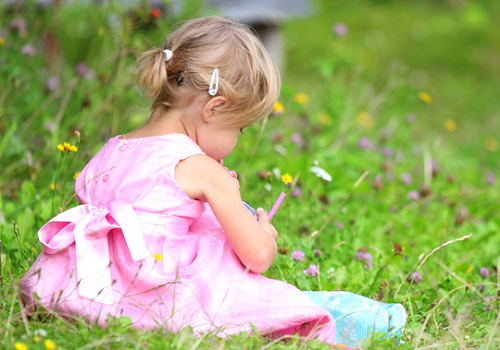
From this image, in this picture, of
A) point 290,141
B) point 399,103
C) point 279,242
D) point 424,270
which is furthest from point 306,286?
point 399,103

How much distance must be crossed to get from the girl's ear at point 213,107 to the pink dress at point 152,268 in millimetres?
93

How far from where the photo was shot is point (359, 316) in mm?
1944

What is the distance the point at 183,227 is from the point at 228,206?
18 centimetres

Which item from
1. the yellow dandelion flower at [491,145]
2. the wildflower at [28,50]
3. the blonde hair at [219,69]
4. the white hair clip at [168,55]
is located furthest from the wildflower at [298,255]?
the yellow dandelion flower at [491,145]

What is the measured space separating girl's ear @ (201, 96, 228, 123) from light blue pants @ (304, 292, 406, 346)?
66cm

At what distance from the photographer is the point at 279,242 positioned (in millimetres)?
2338

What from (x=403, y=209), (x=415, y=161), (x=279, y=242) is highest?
(x=279, y=242)


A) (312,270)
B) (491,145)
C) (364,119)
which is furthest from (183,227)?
(491,145)

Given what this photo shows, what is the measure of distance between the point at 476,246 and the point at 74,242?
189cm

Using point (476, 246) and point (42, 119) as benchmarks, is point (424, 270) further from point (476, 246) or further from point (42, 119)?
point (42, 119)

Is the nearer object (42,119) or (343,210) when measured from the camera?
(343,210)

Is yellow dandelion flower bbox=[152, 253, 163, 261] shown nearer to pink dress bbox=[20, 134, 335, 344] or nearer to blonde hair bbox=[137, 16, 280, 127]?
pink dress bbox=[20, 134, 335, 344]

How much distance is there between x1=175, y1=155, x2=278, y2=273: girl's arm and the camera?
1.73m

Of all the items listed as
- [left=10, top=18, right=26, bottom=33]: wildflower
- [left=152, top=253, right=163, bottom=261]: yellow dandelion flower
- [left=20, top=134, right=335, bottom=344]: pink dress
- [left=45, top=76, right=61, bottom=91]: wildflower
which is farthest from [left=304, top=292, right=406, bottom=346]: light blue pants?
[left=45, top=76, right=61, bottom=91]: wildflower
